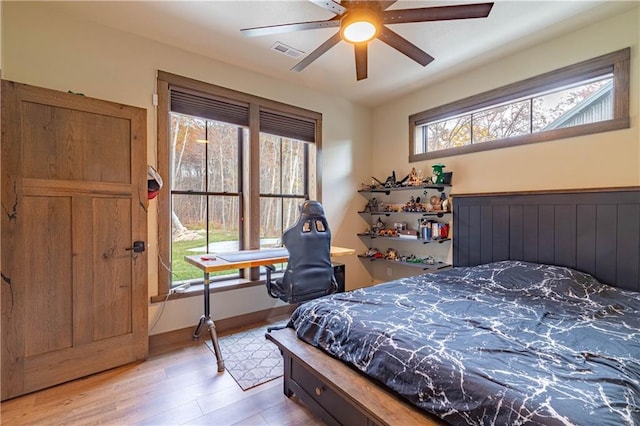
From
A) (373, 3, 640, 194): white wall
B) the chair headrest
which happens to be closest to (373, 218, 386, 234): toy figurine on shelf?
(373, 3, 640, 194): white wall

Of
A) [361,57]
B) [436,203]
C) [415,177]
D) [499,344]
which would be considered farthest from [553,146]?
[499,344]

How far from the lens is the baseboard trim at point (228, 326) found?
8.82 ft

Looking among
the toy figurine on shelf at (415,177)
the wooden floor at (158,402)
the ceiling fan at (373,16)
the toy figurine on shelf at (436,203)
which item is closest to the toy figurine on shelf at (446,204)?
the toy figurine on shelf at (436,203)

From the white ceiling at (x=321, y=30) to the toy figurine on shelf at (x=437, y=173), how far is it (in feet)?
3.52

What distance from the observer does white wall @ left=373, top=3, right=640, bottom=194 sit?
2338mm

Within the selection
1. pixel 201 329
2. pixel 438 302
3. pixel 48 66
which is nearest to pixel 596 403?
pixel 438 302

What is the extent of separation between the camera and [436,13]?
1.76 meters

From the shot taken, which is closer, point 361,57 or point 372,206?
point 361,57

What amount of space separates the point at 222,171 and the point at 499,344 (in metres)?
2.93

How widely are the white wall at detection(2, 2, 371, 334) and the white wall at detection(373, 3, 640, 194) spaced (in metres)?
1.69

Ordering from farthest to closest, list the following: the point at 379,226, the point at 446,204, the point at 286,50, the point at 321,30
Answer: the point at 379,226, the point at 446,204, the point at 286,50, the point at 321,30

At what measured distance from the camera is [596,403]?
933 millimetres

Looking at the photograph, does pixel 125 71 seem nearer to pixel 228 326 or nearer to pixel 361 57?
pixel 361 57

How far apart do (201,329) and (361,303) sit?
6.14 feet
